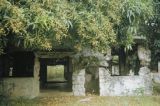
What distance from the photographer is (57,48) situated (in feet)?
64.2

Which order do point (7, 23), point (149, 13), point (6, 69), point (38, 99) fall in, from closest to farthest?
point (7, 23), point (149, 13), point (38, 99), point (6, 69)

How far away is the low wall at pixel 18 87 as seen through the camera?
752 inches

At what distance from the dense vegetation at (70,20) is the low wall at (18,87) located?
6.42m

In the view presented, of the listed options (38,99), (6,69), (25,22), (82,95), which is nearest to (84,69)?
(82,95)

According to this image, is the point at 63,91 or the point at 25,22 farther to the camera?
the point at 63,91

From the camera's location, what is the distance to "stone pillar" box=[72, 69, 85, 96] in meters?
19.9

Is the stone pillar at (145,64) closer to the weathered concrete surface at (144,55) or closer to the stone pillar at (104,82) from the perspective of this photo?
the weathered concrete surface at (144,55)

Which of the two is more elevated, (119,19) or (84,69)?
(119,19)

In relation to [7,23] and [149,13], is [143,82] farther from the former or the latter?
[7,23]

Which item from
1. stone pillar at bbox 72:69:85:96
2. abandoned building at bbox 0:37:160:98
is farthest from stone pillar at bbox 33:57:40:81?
stone pillar at bbox 72:69:85:96

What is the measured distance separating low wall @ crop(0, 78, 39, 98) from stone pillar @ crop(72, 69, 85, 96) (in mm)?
2177

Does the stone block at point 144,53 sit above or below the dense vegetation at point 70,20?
below

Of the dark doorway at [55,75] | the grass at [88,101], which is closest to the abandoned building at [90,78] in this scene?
the grass at [88,101]

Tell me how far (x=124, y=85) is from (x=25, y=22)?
34.3ft
